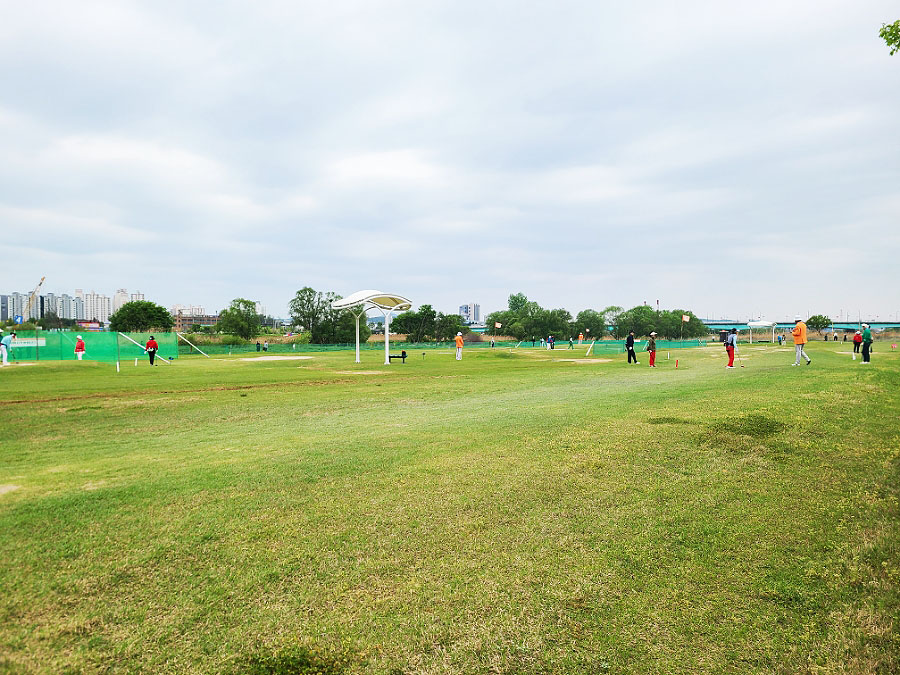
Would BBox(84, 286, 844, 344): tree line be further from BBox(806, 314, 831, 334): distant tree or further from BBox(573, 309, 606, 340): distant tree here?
BBox(806, 314, 831, 334): distant tree

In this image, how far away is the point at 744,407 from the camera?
10328 mm

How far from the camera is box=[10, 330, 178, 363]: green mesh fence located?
36625 millimetres

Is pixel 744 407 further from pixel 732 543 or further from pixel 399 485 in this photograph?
pixel 399 485

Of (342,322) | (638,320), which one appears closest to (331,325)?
(342,322)

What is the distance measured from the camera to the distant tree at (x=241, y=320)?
11156 centimetres

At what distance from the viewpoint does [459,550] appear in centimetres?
409

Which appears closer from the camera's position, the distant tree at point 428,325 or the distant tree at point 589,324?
the distant tree at point 428,325

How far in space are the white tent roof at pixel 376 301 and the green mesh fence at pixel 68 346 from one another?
18.1 metres

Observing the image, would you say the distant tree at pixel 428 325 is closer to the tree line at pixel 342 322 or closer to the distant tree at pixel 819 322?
the tree line at pixel 342 322

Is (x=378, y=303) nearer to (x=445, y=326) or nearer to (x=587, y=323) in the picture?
(x=445, y=326)

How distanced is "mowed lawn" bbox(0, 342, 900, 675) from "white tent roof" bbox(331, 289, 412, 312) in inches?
903

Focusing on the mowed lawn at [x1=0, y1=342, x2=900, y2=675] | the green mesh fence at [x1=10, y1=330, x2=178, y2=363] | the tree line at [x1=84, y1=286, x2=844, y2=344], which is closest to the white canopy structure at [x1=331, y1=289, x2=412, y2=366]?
the green mesh fence at [x1=10, y1=330, x2=178, y2=363]

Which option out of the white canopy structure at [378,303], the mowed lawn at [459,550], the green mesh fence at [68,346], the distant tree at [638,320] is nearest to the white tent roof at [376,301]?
the white canopy structure at [378,303]

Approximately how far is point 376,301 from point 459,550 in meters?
29.0
